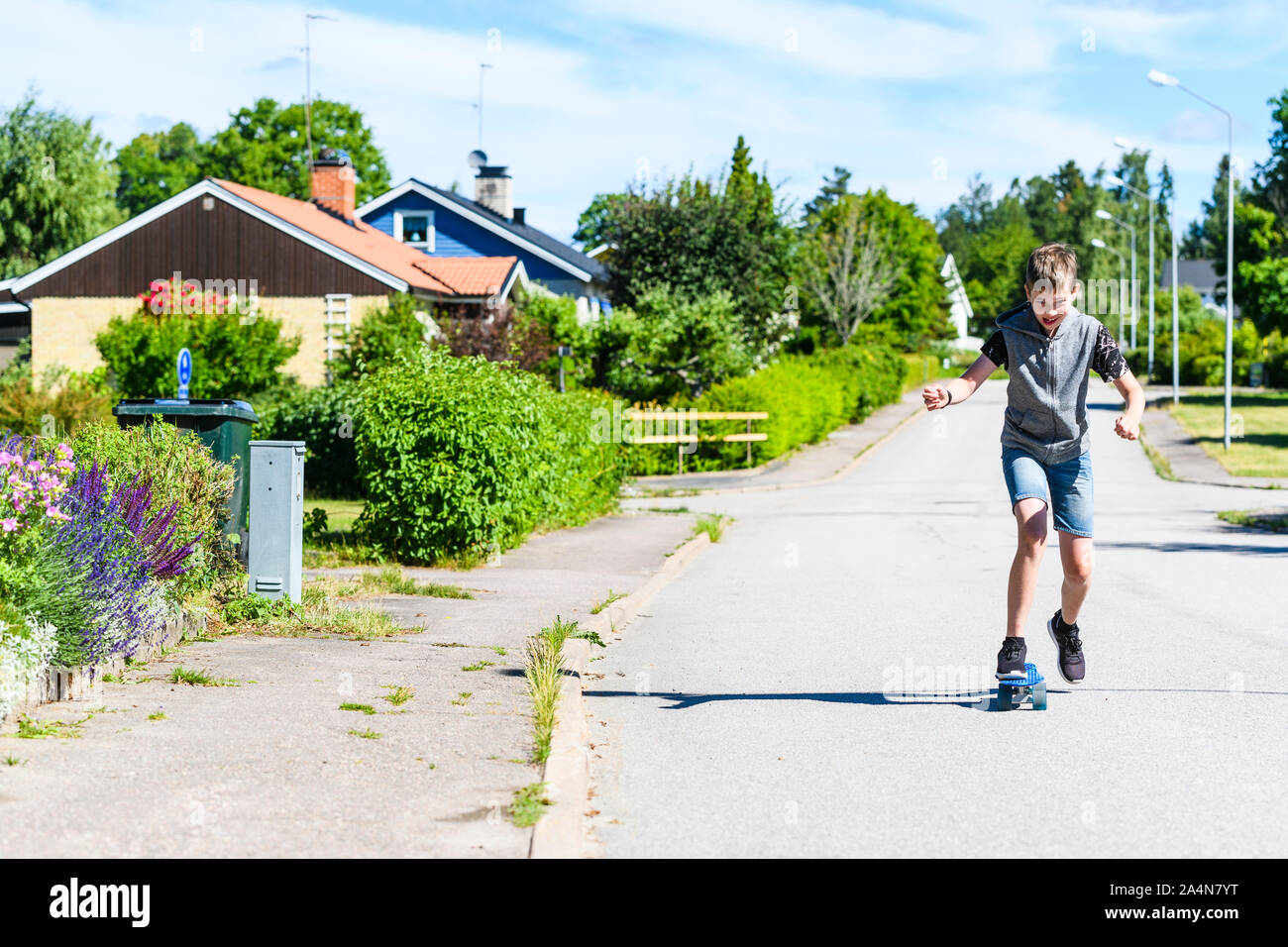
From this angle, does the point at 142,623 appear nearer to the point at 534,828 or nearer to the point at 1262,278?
the point at 534,828

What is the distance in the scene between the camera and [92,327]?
115 ft

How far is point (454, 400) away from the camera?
12398 mm

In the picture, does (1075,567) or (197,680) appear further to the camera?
(197,680)

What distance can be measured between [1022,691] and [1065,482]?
982 millimetres

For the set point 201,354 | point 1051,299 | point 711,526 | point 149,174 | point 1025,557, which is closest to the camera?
point 1051,299

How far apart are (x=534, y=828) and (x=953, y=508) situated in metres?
18.4

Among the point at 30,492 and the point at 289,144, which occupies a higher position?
the point at 289,144

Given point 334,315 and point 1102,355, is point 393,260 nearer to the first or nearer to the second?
point 334,315

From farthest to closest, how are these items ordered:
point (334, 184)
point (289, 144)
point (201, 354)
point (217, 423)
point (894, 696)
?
point (289, 144) → point (334, 184) → point (201, 354) → point (217, 423) → point (894, 696)

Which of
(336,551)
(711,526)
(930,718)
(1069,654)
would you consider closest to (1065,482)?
(1069,654)

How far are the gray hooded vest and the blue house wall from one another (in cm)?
4141
